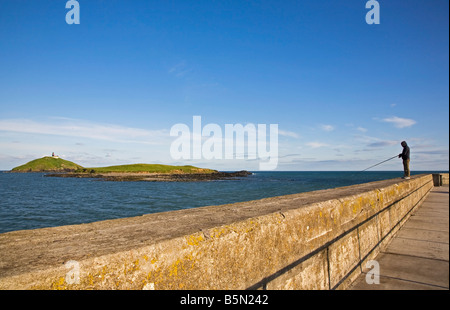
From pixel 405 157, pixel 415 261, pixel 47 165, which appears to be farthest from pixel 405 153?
pixel 47 165

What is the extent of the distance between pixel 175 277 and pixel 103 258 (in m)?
0.46

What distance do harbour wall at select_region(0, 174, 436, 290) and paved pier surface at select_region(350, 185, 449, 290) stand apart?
0.67 metres

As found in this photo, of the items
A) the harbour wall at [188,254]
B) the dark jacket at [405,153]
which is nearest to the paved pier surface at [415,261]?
the harbour wall at [188,254]

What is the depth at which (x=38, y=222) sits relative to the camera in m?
15.0

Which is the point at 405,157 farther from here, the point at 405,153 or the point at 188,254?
the point at 188,254

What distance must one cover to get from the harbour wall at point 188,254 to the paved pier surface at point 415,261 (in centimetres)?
67

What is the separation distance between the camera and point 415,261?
4.25 meters

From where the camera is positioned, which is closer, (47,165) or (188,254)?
(188,254)

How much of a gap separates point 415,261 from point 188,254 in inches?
175

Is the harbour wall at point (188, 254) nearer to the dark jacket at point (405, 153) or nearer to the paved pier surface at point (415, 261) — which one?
the paved pier surface at point (415, 261)

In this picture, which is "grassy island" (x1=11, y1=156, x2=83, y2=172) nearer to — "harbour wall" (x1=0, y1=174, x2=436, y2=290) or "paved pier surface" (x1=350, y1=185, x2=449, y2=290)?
"paved pier surface" (x1=350, y1=185, x2=449, y2=290)

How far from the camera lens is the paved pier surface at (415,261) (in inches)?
135

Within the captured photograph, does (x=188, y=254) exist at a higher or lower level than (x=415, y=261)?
higher

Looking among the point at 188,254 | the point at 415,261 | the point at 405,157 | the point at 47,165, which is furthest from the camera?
the point at 47,165
